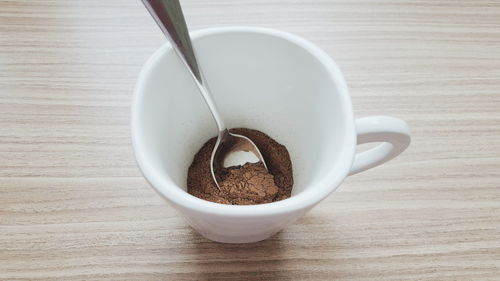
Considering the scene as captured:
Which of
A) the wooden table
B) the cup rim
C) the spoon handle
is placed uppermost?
the spoon handle

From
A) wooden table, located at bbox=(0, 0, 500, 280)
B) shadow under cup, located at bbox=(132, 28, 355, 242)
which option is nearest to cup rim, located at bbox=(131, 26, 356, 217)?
shadow under cup, located at bbox=(132, 28, 355, 242)

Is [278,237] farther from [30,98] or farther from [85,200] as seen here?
[30,98]

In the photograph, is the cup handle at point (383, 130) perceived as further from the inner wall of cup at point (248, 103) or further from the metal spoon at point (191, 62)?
the metal spoon at point (191, 62)

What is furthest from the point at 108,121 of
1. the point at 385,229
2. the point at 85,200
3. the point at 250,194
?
the point at 385,229

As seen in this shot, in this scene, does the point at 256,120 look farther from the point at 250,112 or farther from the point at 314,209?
the point at 314,209

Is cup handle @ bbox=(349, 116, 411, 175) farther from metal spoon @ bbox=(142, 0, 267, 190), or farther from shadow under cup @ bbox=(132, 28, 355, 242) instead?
metal spoon @ bbox=(142, 0, 267, 190)

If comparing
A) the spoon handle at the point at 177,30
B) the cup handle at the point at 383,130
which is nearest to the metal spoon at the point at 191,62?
the spoon handle at the point at 177,30

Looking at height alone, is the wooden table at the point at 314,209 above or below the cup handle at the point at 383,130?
below
